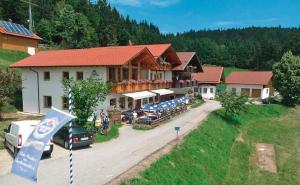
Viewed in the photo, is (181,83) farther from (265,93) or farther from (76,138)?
(76,138)

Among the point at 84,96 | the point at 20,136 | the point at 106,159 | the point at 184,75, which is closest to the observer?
the point at 20,136

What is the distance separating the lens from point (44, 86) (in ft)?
114

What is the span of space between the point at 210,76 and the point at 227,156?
114 feet

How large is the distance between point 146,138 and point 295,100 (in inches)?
1459

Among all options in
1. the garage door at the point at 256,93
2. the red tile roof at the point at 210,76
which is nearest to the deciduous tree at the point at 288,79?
the garage door at the point at 256,93

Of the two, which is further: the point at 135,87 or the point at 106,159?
the point at 135,87

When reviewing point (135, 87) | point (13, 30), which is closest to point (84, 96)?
point (135, 87)

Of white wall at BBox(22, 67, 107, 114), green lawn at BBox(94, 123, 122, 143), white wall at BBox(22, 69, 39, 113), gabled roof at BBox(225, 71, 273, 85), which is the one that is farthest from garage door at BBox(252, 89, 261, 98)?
white wall at BBox(22, 69, 39, 113)

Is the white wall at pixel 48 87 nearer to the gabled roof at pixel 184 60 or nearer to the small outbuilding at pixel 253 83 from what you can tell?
the gabled roof at pixel 184 60

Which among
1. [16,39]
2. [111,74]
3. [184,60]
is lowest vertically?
[111,74]

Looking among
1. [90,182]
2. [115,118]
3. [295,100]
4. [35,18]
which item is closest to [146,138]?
[115,118]

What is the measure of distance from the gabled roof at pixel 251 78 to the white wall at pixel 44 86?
1509 inches

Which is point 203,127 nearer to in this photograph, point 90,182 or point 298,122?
point 90,182

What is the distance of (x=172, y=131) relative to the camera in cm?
2808
